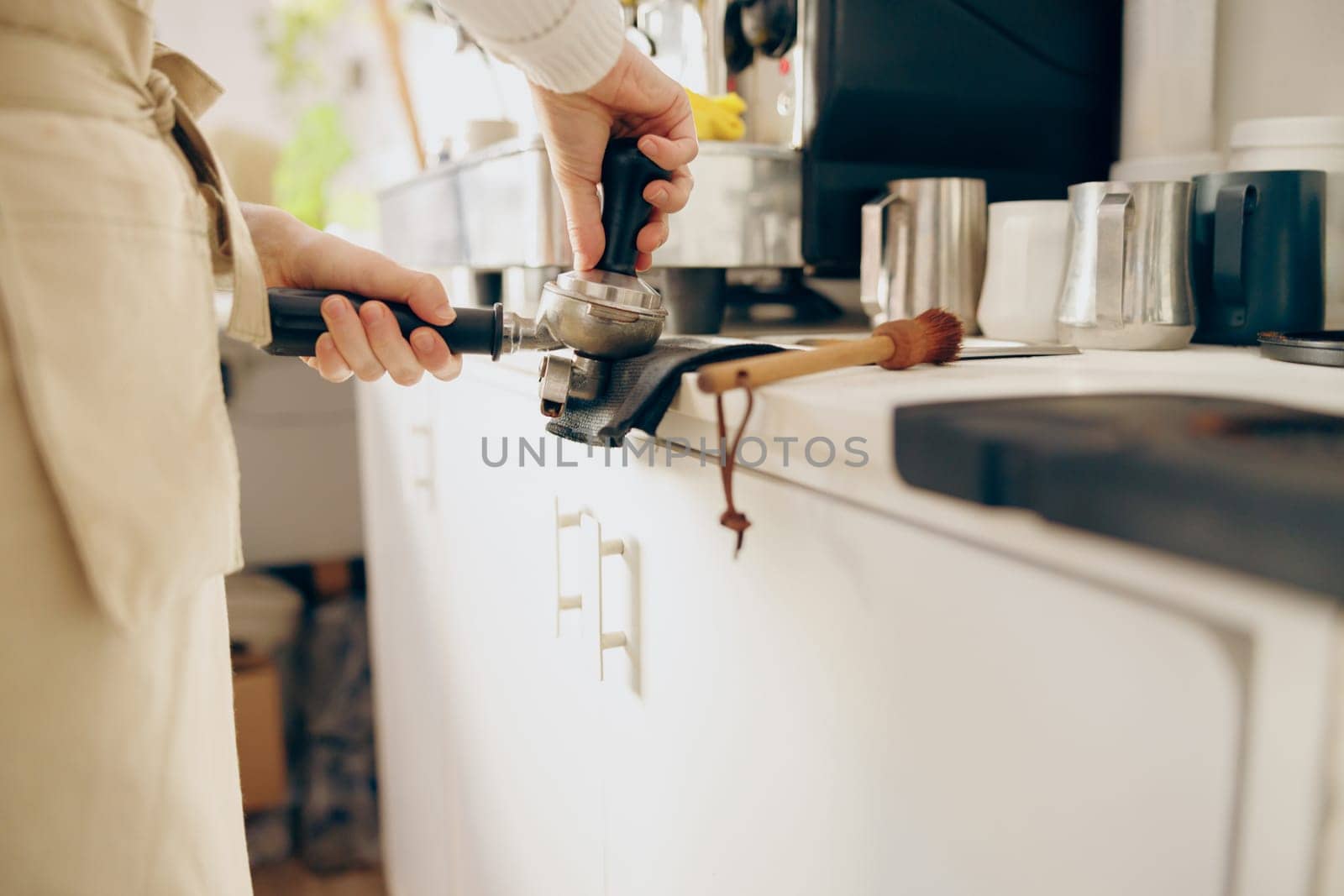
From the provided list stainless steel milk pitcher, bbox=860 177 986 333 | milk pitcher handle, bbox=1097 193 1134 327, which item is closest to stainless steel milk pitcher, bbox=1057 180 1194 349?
milk pitcher handle, bbox=1097 193 1134 327

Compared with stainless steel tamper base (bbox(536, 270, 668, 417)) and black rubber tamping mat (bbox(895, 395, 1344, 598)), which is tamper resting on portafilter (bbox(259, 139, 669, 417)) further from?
black rubber tamping mat (bbox(895, 395, 1344, 598))

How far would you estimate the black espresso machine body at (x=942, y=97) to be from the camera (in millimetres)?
908

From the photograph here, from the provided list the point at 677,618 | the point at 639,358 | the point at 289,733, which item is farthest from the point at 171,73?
the point at 289,733

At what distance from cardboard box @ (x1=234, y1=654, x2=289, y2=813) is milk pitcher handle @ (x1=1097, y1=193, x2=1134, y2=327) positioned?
1.71 m

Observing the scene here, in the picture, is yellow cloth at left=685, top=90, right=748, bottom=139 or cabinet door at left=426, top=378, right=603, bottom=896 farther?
yellow cloth at left=685, top=90, right=748, bottom=139

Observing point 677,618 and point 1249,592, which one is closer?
point 1249,592

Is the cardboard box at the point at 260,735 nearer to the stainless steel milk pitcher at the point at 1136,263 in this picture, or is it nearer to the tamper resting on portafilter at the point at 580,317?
the tamper resting on portafilter at the point at 580,317

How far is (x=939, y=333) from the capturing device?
22.4 inches

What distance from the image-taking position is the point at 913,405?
0.41 meters

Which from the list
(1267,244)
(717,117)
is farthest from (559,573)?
(1267,244)

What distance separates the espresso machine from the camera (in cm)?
90

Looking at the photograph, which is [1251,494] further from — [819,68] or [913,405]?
[819,68]

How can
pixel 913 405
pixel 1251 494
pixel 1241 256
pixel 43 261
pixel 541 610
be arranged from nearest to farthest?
pixel 1251 494 → pixel 913 405 → pixel 43 261 → pixel 1241 256 → pixel 541 610

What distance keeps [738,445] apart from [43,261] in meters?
0.37
